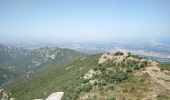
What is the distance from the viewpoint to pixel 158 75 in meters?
48.0

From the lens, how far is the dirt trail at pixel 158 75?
43.0 metres

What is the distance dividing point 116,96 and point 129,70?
15370mm

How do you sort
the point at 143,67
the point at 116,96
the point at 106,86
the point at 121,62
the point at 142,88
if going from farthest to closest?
the point at 121,62 → the point at 143,67 → the point at 106,86 → the point at 142,88 → the point at 116,96

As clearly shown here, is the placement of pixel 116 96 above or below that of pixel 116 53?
below

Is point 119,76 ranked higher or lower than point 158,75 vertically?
lower

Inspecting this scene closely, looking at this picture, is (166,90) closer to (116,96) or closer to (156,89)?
(156,89)

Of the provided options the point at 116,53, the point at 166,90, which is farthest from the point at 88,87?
the point at 116,53

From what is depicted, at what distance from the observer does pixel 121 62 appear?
59594 millimetres

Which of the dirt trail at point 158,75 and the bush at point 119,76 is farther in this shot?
the bush at point 119,76

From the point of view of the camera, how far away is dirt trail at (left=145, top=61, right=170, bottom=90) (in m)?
43.0

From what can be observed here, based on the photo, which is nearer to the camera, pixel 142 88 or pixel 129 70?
pixel 142 88

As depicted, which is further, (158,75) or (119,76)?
(158,75)

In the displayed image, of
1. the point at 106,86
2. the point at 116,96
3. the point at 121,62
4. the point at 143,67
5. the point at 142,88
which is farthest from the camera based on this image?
the point at 121,62

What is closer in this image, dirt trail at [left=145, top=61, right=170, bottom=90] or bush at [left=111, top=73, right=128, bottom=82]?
dirt trail at [left=145, top=61, right=170, bottom=90]
